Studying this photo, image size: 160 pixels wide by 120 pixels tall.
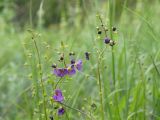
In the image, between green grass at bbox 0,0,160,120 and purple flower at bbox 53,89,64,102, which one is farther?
green grass at bbox 0,0,160,120

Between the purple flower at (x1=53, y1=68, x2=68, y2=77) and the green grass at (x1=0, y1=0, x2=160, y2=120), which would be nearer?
the purple flower at (x1=53, y1=68, x2=68, y2=77)

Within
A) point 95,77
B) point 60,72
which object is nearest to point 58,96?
point 60,72

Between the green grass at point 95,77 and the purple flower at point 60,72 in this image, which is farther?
the green grass at point 95,77

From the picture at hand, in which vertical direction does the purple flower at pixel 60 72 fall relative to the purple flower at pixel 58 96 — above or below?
above

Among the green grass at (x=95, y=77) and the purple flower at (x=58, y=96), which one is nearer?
the purple flower at (x=58, y=96)

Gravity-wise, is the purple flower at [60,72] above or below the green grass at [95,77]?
above

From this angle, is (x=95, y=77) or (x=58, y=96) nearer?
(x=58, y=96)

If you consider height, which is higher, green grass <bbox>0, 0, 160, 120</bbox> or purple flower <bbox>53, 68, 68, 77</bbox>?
purple flower <bbox>53, 68, 68, 77</bbox>

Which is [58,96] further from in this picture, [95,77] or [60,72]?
[95,77]

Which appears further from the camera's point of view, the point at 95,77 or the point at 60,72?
the point at 95,77
